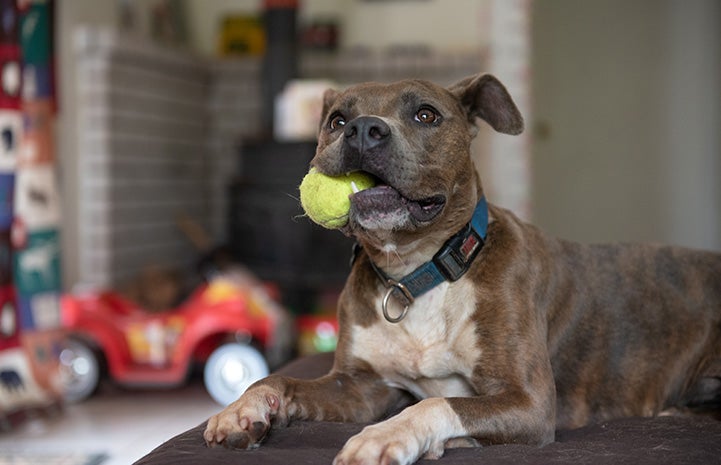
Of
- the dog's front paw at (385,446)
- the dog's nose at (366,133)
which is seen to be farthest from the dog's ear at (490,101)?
the dog's front paw at (385,446)

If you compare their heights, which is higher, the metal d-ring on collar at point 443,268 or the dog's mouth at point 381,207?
the dog's mouth at point 381,207

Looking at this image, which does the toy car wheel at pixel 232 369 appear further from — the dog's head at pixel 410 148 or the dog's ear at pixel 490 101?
the dog's ear at pixel 490 101

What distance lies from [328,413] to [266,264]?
2.81m

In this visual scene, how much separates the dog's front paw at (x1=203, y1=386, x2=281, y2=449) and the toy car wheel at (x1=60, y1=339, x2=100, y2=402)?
2.43 m

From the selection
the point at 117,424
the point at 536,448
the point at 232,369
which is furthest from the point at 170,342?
the point at 536,448

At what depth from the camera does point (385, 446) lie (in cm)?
144

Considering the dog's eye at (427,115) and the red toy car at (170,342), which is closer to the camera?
the dog's eye at (427,115)

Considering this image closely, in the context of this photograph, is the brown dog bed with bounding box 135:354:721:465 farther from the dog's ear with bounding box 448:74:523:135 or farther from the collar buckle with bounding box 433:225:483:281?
the dog's ear with bounding box 448:74:523:135

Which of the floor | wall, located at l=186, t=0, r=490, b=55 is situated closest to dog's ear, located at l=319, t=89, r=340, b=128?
the floor

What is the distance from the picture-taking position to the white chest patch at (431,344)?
6.09 feet

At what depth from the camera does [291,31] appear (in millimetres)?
4926

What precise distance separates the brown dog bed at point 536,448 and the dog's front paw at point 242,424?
27mm

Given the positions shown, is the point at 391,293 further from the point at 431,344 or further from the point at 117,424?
the point at 117,424

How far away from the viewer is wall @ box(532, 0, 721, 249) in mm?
6480
